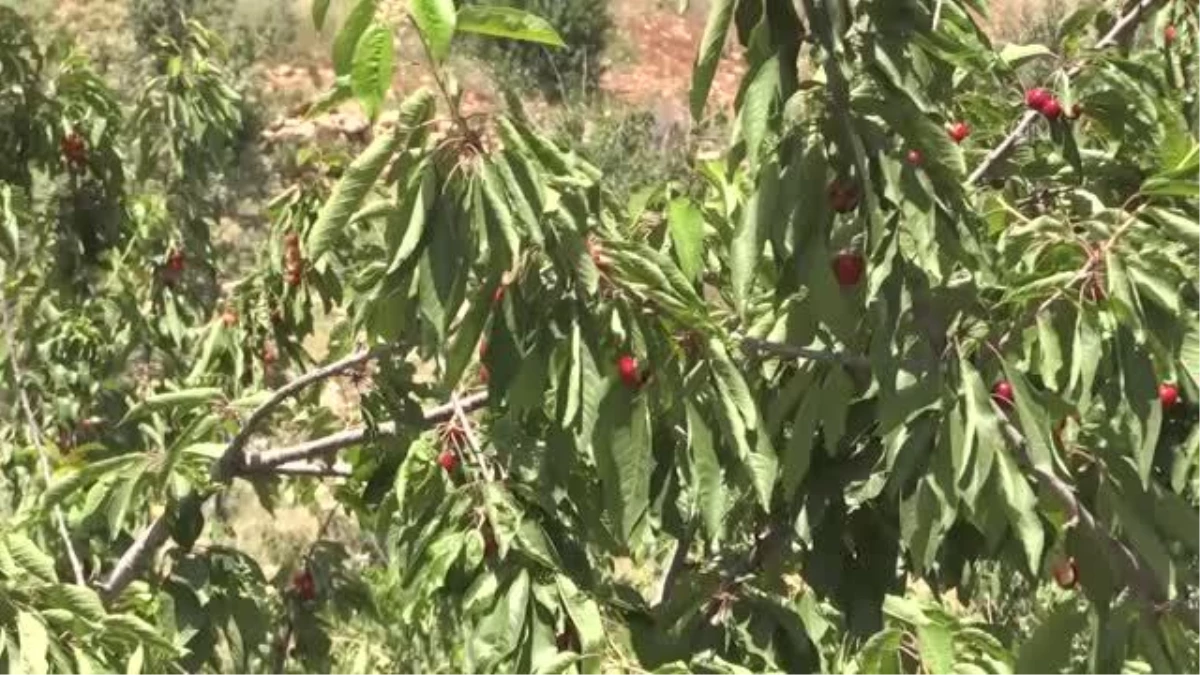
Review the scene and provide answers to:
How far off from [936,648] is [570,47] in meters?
19.9

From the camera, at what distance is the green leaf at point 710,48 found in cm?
145

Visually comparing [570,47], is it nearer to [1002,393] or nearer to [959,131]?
[959,131]

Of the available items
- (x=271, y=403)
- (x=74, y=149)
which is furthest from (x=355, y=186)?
(x=74, y=149)

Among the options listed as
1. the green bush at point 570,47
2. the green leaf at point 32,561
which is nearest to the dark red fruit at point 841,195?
the green leaf at point 32,561

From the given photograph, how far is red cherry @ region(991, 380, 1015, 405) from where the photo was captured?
174 cm

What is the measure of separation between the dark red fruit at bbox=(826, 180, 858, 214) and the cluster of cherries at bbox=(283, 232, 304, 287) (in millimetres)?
1916

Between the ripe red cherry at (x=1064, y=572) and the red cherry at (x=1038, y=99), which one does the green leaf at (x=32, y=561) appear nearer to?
the ripe red cherry at (x=1064, y=572)

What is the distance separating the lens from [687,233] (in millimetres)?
1842

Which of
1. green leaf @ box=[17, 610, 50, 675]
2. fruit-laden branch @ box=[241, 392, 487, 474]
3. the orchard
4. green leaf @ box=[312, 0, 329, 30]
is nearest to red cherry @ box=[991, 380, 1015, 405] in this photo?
the orchard

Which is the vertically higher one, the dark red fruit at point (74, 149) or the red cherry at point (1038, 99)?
the red cherry at point (1038, 99)

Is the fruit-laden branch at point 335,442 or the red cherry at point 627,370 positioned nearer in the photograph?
the red cherry at point 627,370

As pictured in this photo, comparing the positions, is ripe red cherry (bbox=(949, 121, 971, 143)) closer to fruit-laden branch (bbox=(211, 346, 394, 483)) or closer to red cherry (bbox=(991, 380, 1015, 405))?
red cherry (bbox=(991, 380, 1015, 405))

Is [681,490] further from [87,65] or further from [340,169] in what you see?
[87,65]

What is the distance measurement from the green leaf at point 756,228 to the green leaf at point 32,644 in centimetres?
87
